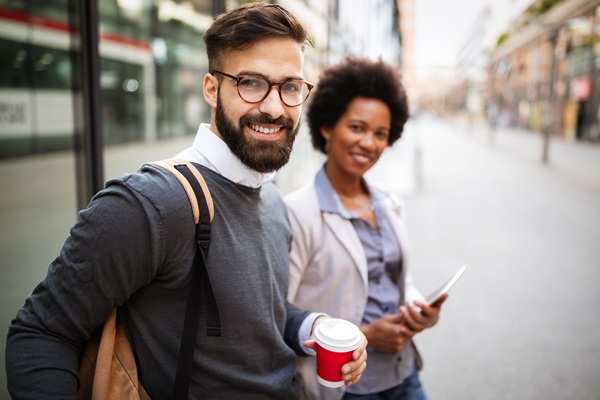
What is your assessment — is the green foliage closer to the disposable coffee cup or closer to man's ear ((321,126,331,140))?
man's ear ((321,126,331,140))

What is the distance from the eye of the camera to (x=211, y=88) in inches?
55.8

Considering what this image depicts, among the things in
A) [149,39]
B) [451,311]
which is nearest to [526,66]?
[149,39]

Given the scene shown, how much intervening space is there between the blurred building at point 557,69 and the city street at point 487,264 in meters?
6.57

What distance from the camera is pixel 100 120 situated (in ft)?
8.36

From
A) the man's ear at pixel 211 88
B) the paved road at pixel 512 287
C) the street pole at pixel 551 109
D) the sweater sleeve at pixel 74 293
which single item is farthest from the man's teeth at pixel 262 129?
the street pole at pixel 551 109

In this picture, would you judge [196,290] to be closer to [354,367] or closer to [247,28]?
[354,367]

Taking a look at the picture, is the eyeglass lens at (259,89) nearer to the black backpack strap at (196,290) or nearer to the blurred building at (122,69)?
the black backpack strap at (196,290)

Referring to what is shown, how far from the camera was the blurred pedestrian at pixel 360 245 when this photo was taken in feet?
6.17

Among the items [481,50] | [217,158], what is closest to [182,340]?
[217,158]

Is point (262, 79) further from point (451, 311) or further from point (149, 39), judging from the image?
point (149, 39)

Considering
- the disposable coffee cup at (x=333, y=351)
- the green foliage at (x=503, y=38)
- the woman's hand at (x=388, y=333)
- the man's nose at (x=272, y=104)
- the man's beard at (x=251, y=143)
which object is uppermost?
the green foliage at (x=503, y=38)

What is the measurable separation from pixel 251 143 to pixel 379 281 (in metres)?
1.01

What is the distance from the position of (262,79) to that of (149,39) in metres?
9.14

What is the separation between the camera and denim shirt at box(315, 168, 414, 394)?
1.93 meters
